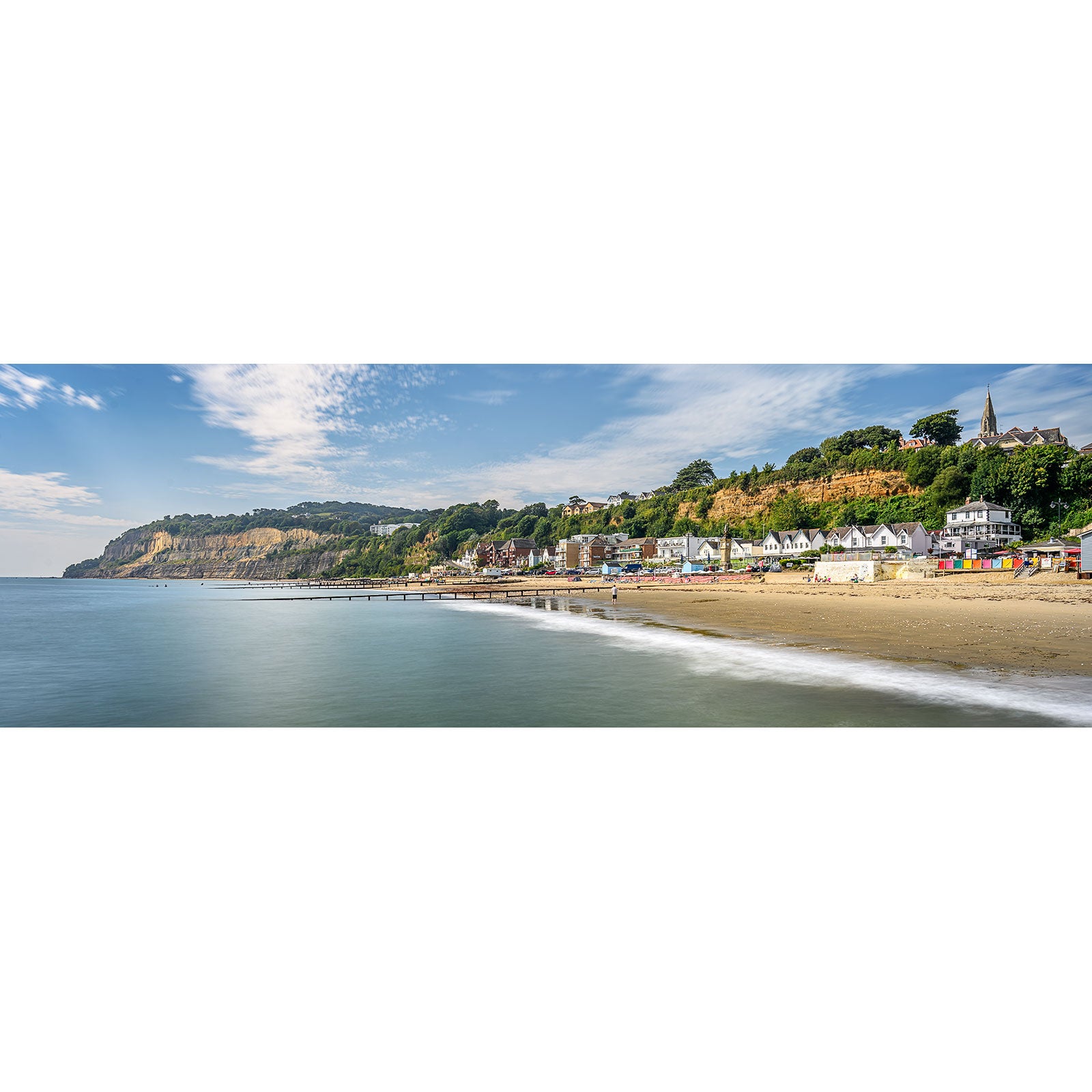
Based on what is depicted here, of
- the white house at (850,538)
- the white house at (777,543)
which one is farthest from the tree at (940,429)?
the white house at (777,543)

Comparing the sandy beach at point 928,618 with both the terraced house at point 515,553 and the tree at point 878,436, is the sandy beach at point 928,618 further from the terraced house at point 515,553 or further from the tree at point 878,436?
the terraced house at point 515,553

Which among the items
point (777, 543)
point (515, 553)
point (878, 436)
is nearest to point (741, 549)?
point (777, 543)

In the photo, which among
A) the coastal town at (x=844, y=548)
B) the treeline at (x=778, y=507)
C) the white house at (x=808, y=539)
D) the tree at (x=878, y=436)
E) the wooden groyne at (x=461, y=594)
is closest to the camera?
the tree at (x=878, y=436)

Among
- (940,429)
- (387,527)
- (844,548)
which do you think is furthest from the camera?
(844,548)

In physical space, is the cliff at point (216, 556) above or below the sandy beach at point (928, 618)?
above

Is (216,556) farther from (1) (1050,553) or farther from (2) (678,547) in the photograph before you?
(1) (1050,553)
